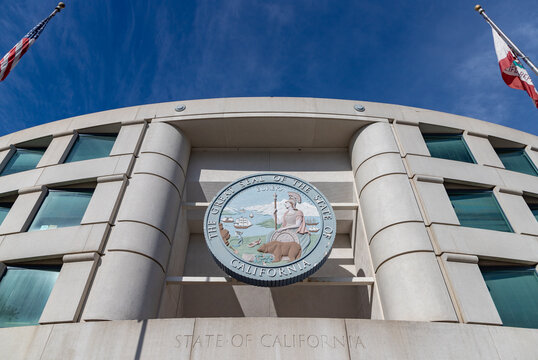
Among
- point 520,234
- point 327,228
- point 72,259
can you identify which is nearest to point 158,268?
Answer: point 72,259

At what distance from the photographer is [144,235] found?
10742 millimetres

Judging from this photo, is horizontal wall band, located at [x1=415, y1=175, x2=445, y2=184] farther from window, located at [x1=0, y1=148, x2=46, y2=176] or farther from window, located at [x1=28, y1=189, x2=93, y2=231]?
window, located at [x1=0, y1=148, x2=46, y2=176]

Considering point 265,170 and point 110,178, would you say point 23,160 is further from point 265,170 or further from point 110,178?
point 265,170

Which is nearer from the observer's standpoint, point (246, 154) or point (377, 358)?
point (377, 358)

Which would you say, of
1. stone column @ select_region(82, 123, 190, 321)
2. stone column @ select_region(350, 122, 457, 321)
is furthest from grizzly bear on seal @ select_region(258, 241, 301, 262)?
stone column @ select_region(82, 123, 190, 321)

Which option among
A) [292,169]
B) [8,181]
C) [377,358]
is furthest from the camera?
[292,169]

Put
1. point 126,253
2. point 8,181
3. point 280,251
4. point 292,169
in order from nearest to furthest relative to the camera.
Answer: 1. point 126,253
2. point 280,251
3. point 8,181
4. point 292,169

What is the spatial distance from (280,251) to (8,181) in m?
10.5

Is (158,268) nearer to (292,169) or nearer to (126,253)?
(126,253)

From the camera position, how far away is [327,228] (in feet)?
37.3

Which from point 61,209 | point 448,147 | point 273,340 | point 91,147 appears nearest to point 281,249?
point 273,340

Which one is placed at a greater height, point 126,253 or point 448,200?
point 448,200

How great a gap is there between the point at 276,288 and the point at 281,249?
2.91 m

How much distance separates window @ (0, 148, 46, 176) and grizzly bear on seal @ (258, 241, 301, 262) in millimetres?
10104
